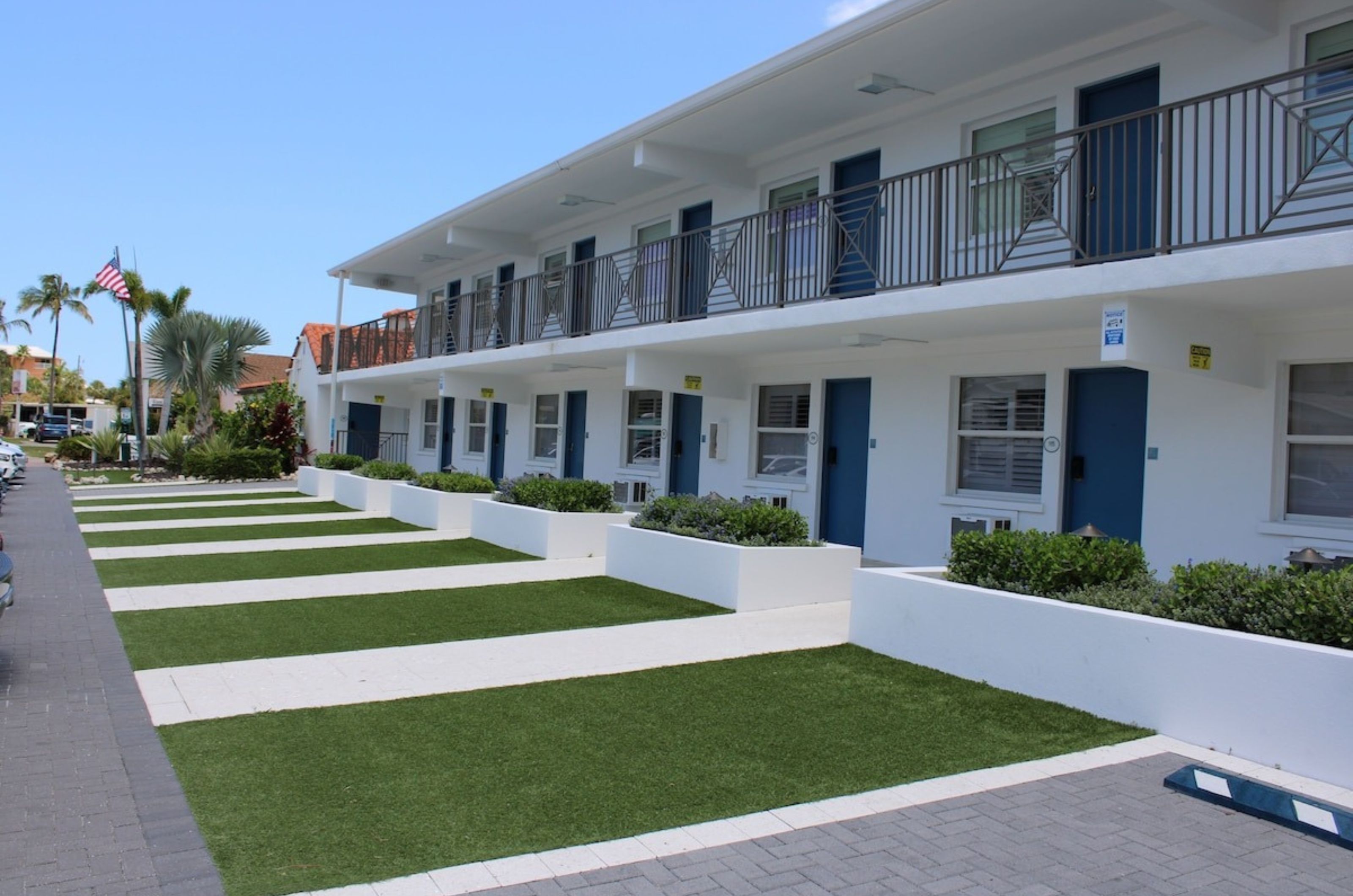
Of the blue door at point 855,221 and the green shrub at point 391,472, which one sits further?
the green shrub at point 391,472

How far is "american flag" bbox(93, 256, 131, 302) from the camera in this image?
26.1 metres

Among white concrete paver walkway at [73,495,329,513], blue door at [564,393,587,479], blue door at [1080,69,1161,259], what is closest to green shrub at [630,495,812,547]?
blue door at [1080,69,1161,259]

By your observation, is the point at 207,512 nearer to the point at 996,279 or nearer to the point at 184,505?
the point at 184,505

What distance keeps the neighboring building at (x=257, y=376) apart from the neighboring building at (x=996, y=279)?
69.7ft

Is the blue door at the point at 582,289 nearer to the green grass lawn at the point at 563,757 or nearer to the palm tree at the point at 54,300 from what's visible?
the green grass lawn at the point at 563,757

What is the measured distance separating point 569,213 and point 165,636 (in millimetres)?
A: 12123

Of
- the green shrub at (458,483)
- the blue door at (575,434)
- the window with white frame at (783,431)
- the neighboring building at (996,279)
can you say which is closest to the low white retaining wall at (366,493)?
the green shrub at (458,483)

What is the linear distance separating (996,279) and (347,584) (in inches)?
287

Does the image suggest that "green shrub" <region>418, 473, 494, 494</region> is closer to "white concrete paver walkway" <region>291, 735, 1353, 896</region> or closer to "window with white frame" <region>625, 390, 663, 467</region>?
"window with white frame" <region>625, 390, 663, 467</region>

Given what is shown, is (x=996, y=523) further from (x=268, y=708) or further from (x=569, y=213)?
(x=569, y=213)

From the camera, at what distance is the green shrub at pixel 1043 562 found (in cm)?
704

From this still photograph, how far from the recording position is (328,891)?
3838 mm

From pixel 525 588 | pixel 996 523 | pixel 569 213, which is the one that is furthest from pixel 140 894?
pixel 569 213

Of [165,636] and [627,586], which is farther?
[627,586]
